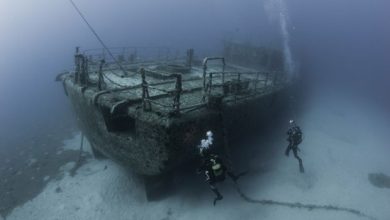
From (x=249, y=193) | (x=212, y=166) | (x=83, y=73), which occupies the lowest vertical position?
(x=249, y=193)

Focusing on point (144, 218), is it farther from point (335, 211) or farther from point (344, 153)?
point (344, 153)

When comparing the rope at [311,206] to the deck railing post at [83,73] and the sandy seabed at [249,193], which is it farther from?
the deck railing post at [83,73]

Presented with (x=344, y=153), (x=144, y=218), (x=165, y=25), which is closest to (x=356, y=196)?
(x=344, y=153)

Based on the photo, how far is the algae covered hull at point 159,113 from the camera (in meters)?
9.90

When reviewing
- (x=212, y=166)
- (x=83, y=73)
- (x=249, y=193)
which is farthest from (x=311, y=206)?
(x=83, y=73)

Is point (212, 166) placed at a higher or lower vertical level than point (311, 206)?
higher

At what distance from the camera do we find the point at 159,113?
9.98 metres

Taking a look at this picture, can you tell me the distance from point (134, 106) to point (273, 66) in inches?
522

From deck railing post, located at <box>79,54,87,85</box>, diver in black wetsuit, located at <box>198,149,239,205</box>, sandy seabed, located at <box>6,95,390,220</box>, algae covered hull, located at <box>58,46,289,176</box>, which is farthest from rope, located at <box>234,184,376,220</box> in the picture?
deck railing post, located at <box>79,54,87,85</box>

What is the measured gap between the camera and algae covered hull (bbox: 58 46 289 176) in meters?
9.90

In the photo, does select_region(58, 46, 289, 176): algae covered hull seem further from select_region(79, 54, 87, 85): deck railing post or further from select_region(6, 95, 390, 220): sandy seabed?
select_region(6, 95, 390, 220): sandy seabed

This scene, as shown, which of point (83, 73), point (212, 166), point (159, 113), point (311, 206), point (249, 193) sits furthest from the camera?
point (83, 73)

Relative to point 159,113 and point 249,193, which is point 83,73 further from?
point 249,193

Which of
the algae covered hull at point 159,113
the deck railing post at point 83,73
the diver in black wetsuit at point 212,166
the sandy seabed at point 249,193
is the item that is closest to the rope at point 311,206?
the sandy seabed at point 249,193
